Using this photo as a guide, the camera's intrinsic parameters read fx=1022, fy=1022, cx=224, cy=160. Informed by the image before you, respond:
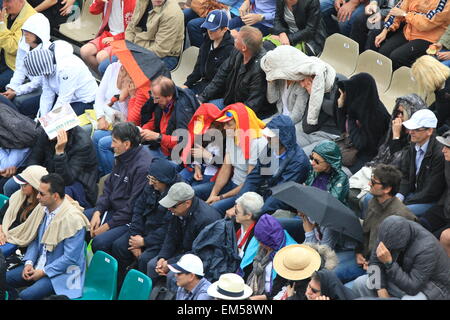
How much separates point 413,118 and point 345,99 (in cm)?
104

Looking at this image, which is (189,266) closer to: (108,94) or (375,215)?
(375,215)

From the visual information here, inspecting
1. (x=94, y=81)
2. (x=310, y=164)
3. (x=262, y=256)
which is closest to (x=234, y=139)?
(x=310, y=164)

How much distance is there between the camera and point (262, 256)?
8305 mm

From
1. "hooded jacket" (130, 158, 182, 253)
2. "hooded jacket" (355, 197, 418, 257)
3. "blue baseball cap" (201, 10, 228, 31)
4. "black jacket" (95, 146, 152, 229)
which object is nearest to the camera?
"hooded jacket" (355, 197, 418, 257)

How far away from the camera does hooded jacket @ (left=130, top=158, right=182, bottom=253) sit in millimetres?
9039

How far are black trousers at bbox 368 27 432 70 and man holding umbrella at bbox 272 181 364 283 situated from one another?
279 centimetres

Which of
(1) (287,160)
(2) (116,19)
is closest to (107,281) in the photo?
(1) (287,160)

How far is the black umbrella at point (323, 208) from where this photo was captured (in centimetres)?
814

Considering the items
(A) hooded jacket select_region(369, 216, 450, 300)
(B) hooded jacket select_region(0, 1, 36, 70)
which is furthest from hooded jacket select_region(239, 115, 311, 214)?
(B) hooded jacket select_region(0, 1, 36, 70)

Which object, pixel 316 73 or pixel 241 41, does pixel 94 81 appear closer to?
pixel 241 41

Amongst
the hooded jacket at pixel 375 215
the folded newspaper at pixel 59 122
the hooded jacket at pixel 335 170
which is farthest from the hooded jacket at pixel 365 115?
the folded newspaper at pixel 59 122

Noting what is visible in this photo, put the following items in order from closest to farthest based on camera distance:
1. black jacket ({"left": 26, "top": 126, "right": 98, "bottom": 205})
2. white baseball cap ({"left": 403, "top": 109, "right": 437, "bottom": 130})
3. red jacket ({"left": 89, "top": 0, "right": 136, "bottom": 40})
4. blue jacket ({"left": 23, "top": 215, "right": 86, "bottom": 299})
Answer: white baseball cap ({"left": 403, "top": 109, "right": 437, "bottom": 130}) < blue jacket ({"left": 23, "top": 215, "right": 86, "bottom": 299}) < black jacket ({"left": 26, "top": 126, "right": 98, "bottom": 205}) < red jacket ({"left": 89, "top": 0, "right": 136, "bottom": 40})

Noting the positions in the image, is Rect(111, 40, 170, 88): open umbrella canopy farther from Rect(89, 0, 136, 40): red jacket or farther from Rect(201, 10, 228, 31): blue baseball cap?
Rect(89, 0, 136, 40): red jacket

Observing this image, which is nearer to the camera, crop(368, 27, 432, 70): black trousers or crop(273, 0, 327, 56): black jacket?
crop(368, 27, 432, 70): black trousers
